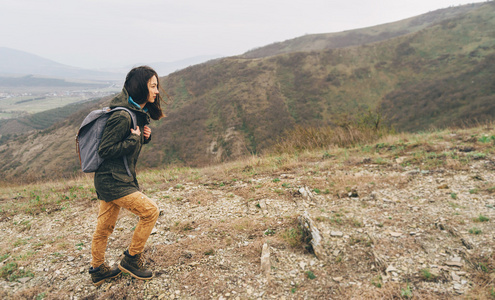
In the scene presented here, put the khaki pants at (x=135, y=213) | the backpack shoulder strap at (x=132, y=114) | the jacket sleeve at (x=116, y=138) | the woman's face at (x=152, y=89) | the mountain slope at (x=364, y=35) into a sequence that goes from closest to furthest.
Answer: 1. the jacket sleeve at (x=116, y=138)
2. the backpack shoulder strap at (x=132, y=114)
3. the khaki pants at (x=135, y=213)
4. the woman's face at (x=152, y=89)
5. the mountain slope at (x=364, y=35)

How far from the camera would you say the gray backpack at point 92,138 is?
2.47 m

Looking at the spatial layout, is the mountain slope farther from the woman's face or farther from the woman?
the woman

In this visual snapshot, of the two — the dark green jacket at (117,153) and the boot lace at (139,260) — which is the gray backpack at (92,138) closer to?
the dark green jacket at (117,153)

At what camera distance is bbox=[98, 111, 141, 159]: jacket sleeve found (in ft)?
7.88

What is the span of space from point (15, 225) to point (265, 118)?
43.0 meters

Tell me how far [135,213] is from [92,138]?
0.91 meters

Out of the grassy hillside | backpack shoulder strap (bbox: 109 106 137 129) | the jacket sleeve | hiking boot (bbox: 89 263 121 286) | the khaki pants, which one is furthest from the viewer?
the grassy hillside

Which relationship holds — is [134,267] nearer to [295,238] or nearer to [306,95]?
[295,238]

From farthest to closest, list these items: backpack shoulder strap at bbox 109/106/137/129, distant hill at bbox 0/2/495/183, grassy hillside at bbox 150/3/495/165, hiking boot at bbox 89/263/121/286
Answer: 1. grassy hillside at bbox 150/3/495/165
2. distant hill at bbox 0/2/495/183
3. hiking boot at bbox 89/263/121/286
4. backpack shoulder strap at bbox 109/106/137/129

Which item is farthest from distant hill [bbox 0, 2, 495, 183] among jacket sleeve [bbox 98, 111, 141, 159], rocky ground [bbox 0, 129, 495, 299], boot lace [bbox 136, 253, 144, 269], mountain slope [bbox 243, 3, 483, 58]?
jacket sleeve [bbox 98, 111, 141, 159]

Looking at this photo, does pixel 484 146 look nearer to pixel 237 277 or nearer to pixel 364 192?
pixel 364 192

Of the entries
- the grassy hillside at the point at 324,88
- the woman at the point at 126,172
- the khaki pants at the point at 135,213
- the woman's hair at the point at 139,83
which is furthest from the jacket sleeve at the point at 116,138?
the grassy hillside at the point at 324,88

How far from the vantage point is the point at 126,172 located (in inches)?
104

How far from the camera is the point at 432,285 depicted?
8.47ft
